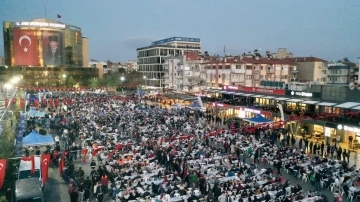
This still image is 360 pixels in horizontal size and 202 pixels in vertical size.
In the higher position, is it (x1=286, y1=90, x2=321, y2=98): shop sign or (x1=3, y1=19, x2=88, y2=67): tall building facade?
(x1=3, y1=19, x2=88, y2=67): tall building facade

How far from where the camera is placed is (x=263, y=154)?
20.8 meters

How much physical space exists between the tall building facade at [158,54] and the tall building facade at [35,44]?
28535 mm

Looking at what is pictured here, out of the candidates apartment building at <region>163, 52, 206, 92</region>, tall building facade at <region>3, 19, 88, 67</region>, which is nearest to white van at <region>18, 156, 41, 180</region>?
apartment building at <region>163, 52, 206, 92</region>

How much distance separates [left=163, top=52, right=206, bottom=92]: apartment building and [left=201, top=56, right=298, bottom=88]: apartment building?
25.8 feet

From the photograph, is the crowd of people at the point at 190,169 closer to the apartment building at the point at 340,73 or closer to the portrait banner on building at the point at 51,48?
the apartment building at the point at 340,73

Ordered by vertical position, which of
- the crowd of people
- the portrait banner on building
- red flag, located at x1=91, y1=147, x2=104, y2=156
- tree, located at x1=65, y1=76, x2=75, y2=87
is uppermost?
the portrait banner on building

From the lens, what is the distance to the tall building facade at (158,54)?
89.4 meters

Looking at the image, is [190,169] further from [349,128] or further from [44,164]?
[349,128]

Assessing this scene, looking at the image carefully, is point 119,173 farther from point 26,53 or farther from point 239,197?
point 26,53

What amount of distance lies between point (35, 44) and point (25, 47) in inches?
128

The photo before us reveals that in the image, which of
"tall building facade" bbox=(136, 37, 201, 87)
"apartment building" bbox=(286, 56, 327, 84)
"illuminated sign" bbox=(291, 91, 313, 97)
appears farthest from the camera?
"tall building facade" bbox=(136, 37, 201, 87)

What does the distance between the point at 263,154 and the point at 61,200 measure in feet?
43.8

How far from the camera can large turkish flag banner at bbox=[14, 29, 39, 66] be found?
3789 inches

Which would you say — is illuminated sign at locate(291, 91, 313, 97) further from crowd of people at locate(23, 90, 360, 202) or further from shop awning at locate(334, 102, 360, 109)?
crowd of people at locate(23, 90, 360, 202)
